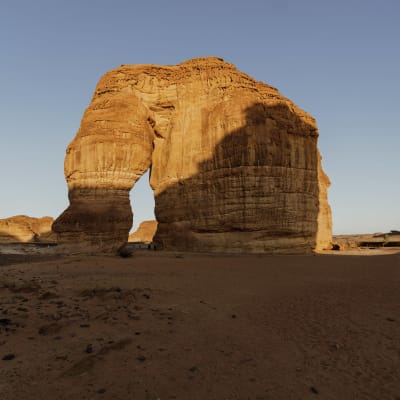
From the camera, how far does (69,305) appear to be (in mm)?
4879

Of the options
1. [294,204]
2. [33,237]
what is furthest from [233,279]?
[33,237]

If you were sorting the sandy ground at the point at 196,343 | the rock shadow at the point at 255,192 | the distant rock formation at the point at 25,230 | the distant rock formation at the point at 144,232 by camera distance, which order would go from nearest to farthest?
the sandy ground at the point at 196,343, the rock shadow at the point at 255,192, the distant rock formation at the point at 25,230, the distant rock formation at the point at 144,232

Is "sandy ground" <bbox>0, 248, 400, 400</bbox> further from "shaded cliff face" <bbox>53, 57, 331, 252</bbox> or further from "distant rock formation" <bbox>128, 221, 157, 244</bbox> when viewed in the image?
"distant rock formation" <bbox>128, 221, 157, 244</bbox>

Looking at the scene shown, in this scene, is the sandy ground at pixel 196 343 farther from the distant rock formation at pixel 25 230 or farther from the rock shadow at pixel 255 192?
the distant rock formation at pixel 25 230

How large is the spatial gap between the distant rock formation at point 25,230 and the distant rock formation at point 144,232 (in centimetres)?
1520

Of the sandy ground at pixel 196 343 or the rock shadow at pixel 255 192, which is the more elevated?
the rock shadow at pixel 255 192

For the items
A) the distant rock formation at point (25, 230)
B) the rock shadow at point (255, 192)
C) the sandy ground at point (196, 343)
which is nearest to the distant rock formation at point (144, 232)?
the distant rock formation at point (25, 230)

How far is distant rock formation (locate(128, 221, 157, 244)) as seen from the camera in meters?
59.1

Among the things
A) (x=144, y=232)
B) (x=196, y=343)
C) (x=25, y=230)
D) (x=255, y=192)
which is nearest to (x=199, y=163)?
(x=255, y=192)

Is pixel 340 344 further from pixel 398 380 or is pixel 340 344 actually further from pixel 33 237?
pixel 33 237

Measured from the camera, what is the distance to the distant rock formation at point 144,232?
194ft

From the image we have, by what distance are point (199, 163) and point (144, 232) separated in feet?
142

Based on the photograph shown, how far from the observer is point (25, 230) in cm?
4972

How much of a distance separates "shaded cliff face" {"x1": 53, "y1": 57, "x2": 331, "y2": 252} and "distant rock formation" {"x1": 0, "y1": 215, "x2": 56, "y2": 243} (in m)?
36.0
